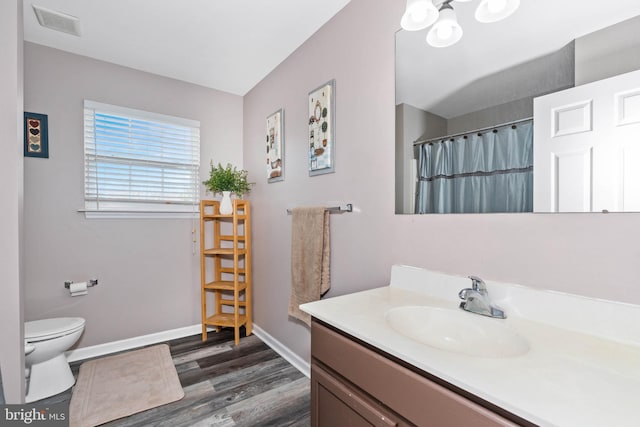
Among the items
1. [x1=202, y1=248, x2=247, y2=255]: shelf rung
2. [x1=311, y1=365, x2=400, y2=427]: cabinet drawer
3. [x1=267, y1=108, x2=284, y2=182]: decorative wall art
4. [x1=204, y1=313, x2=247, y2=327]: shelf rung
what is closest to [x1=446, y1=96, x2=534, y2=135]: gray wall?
[x1=311, y1=365, x2=400, y2=427]: cabinet drawer

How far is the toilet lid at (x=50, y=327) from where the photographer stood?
181cm

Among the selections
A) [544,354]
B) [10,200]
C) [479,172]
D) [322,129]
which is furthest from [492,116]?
[10,200]

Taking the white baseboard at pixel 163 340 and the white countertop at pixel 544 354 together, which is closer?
the white countertop at pixel 544 354

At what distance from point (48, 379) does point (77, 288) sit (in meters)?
0.62

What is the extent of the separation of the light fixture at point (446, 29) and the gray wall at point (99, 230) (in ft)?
7.39

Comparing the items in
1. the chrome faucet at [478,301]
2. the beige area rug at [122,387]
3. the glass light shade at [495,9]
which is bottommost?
the beige area rug at [122,387]

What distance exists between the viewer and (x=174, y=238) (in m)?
2.67

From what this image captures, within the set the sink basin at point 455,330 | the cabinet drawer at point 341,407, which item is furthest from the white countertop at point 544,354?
the cabinet drawer at point 341,407

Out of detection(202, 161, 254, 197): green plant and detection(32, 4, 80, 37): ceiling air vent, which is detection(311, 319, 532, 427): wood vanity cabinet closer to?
detection(202, 161, 254, 197): green plant

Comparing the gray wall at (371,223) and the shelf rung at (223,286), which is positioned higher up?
the gray wall at (371,223)

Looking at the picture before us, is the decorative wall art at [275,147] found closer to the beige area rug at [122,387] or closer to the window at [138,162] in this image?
the window at [138,162]

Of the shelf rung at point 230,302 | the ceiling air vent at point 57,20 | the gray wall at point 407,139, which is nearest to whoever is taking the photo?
the gray wall at point 407,139

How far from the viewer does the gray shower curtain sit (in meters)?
0.99

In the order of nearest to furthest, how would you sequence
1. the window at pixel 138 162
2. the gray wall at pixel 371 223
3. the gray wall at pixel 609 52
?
the gray wall at pixel 609 52 → the gray wall at pixel 371 223 → the window at pixel 138 162
